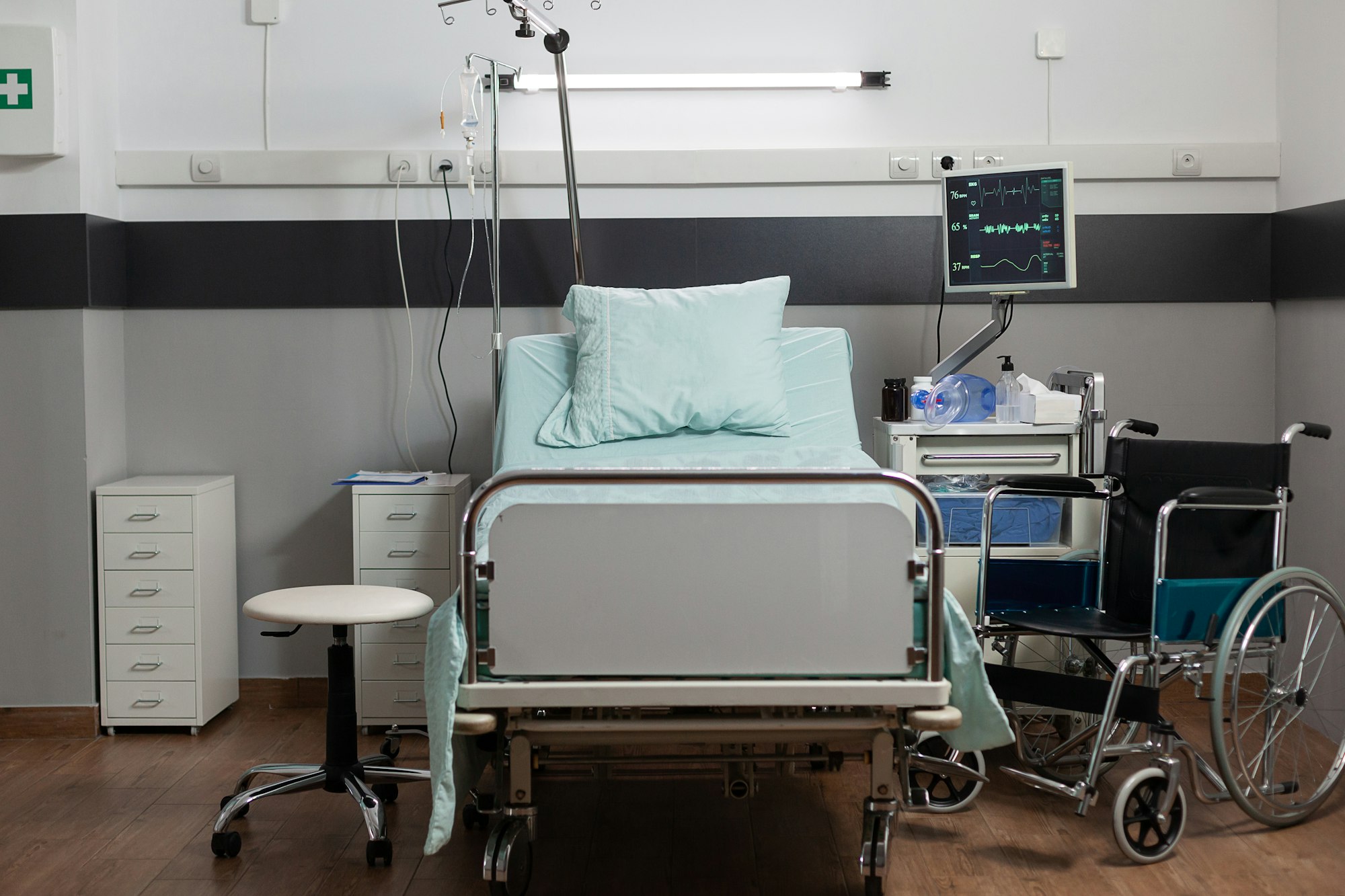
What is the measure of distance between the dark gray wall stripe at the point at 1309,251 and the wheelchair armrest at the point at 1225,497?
38.5 inches

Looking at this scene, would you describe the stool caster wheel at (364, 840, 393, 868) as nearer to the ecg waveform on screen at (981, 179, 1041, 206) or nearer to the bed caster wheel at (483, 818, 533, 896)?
the bed caster wheel at (483, 818, 533, 896)

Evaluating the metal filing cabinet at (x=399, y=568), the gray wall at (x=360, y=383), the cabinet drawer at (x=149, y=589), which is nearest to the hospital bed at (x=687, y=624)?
the metal filing cabinet at (x=399, y=568)

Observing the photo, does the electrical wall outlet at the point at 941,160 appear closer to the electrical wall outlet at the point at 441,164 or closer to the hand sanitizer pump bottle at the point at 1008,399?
the hand sanitizer pump bottle at the point at 1008,399

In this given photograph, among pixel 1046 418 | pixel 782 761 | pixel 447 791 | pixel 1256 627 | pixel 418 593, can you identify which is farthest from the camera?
pixel 1046 418

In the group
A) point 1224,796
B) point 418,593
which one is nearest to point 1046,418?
point 1224,796

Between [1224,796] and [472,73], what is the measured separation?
9.01 feet

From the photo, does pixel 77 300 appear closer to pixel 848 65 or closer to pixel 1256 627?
pixel 848 65

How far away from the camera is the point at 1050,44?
11.8ft

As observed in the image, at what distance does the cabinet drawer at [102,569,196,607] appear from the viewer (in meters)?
3.34

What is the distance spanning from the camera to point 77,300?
337 centimetres

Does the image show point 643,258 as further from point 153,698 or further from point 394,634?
point 153,698

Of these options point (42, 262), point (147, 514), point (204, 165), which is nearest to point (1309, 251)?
point (204, 165)

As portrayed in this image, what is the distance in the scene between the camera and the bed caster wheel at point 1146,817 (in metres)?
2.40

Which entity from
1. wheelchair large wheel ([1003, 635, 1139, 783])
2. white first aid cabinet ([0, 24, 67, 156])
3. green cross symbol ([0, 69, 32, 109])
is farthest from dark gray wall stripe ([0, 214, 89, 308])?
wheelchair large wheel ([1003, 635, 1139, 783])
